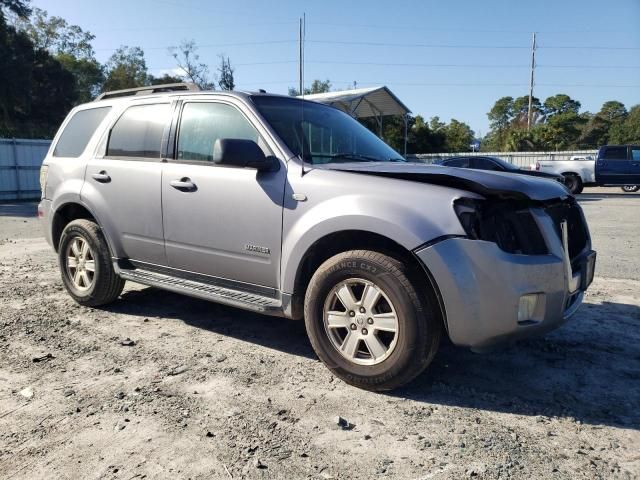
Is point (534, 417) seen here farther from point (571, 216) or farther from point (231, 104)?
point (231, 104)

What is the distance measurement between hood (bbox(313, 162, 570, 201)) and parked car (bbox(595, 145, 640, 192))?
20.2 meters

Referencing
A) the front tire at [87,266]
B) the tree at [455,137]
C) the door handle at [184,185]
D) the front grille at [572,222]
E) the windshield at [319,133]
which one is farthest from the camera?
the tree at [455,137]

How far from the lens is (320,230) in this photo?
327cm

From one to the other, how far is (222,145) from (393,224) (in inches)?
49.2

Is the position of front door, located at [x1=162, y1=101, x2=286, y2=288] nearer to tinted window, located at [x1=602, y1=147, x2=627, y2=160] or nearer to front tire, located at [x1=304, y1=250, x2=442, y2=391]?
front tire, located at [x1=304, y1=250, x2=442, y2=391]

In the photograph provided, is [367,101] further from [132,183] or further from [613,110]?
[613,110]

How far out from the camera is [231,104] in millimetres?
3967

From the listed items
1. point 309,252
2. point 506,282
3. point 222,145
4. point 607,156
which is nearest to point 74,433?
point 309,252

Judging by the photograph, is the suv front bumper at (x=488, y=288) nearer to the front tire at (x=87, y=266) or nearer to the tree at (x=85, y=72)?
the front tire at (x=87, y=266)

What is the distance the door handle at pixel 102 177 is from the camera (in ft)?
14.9

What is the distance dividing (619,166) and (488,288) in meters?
21.4

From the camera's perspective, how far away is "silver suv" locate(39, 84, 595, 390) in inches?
114

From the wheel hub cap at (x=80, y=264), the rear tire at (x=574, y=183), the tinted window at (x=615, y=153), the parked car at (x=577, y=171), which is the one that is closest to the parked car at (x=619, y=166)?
the tinted window at (x=615, y=153)

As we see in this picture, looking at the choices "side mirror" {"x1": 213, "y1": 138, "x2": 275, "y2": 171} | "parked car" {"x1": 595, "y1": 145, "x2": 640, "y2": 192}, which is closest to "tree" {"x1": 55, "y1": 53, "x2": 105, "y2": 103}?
"parked car" {"x1": 595, "y1": 145, "x2": 640, "y2": 192}
